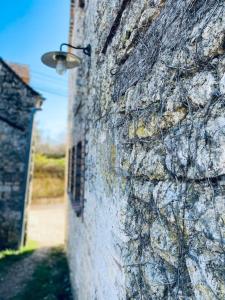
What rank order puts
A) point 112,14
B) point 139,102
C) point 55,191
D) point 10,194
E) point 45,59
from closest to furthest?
point 139,102, point 112,14, point 45,59, point 10,194, point 55,191

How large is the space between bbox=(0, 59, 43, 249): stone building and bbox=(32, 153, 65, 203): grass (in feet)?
30.4

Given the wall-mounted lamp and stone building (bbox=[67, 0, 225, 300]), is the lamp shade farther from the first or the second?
stone building (bbox=[67, 0, 225, 300])

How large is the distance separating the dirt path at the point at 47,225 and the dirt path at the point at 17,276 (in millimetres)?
1764

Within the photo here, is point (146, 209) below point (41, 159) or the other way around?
below

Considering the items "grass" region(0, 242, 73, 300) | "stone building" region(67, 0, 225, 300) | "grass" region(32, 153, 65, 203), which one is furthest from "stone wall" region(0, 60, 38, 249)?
"grass" region(32, 153, 65, 203)

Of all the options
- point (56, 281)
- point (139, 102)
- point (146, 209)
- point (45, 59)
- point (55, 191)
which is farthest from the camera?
point (55, 191)

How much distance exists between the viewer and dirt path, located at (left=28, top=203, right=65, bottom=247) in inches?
390

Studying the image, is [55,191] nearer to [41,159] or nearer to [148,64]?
[41,159]

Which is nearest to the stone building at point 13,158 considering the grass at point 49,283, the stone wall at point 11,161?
the stone wall at point 11,161

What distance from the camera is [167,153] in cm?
131

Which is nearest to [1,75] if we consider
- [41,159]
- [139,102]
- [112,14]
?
[112,14]

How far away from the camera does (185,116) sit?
1.19 meters

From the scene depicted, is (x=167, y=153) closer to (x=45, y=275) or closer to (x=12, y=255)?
Result: (x=45, y=275)

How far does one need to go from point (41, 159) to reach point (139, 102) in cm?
1702
